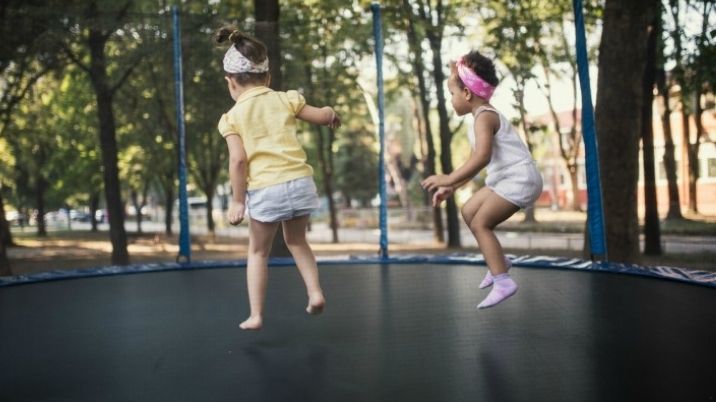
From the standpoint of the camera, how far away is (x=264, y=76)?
6.57ft

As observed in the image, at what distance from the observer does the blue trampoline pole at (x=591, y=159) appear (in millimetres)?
3557

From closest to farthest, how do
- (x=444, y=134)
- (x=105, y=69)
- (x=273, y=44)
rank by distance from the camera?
(x=273, y=44), (x=105, y=69), (x=444, y=134)

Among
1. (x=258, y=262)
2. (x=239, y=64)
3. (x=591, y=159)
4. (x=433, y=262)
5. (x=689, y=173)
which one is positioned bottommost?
(x=433, y=262)

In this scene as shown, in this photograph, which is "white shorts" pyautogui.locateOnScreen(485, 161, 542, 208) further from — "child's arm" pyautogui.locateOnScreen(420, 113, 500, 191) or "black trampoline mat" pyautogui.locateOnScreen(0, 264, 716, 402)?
"black trampoline mat" pyautogui.locateOnScreen(0, 264, 716, 402)

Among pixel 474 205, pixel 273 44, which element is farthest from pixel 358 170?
pixel 474 205

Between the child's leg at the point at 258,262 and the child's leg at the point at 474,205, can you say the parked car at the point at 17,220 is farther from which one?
the child's leg at the point at 474,205

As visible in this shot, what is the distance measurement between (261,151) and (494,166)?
757 mm

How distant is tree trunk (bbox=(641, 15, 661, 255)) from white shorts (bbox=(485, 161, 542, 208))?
116 inches

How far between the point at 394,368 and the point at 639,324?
0.90 metres

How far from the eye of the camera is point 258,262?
6.61 ft

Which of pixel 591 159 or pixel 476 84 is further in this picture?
pixel 591 159

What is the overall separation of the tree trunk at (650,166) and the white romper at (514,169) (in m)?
2.96

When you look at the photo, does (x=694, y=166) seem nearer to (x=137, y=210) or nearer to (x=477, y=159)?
(x=477, y=159)

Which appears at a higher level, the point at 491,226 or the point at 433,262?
the point at 491,226
